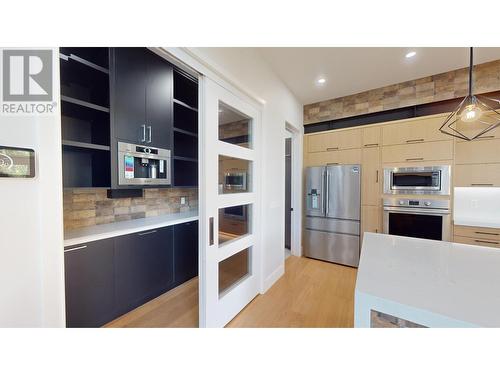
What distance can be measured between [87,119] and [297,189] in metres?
3.09

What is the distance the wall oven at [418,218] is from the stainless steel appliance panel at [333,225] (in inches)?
16.9

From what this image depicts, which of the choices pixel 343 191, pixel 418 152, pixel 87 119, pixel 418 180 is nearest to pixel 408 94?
pixel 418 152

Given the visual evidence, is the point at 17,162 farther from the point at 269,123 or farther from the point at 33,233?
the point at 269,123

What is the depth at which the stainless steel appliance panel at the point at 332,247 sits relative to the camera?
3.18m

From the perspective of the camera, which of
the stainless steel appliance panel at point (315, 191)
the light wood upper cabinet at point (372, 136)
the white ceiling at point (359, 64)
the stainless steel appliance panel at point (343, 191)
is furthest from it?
the stainless steel appliance panel at point (315, 191)

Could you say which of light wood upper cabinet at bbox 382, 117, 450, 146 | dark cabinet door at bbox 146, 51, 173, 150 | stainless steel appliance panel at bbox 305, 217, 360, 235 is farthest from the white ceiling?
stainless steel appliance panel at bbox 305, 217, 360, 235

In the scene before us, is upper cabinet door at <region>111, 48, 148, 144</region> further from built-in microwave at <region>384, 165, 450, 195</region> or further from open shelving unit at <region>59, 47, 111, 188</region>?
built-in microwave at <region>384, 165, 450, 195</region>

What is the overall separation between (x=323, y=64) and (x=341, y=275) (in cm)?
298

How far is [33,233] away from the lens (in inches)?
32.3

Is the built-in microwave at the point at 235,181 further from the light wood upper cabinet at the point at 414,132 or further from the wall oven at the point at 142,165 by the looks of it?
the light wood upper cabinet at the point at 414,132

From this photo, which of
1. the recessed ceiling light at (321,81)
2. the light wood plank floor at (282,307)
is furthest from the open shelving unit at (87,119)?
the recessed ceiling light at (321,81)

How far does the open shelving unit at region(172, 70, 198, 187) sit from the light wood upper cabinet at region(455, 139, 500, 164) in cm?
354
